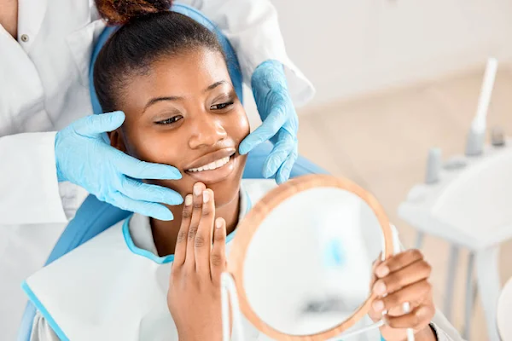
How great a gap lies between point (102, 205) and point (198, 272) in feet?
1.55

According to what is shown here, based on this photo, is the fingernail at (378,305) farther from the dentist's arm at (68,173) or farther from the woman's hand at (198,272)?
the dentist's arm at (68,173)

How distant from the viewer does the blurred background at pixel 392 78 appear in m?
2.74

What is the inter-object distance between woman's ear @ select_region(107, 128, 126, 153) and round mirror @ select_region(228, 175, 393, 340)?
53 centimetres

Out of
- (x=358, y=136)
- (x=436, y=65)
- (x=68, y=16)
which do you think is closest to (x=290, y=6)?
(x=358, y=136)

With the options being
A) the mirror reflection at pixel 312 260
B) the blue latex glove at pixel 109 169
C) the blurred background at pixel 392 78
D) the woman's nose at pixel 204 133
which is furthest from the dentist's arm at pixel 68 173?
the blurred background at pixel 392 78

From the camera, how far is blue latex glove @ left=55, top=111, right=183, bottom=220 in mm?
1133

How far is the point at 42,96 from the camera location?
1334 millimetres

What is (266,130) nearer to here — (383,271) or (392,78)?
(383,271)

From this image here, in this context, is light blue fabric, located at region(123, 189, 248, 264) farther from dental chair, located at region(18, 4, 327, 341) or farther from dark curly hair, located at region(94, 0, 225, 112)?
dark curly hair, located at region(94, 0, 225, 112)

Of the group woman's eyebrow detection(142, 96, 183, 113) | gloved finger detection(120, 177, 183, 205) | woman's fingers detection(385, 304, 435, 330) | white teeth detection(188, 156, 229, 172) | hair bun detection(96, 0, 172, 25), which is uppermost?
hair bun detection(96, 0, 172, 25)

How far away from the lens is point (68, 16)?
4.34 ft

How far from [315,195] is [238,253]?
126 millimetres

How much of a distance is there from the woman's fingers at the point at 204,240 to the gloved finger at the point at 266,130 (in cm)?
18

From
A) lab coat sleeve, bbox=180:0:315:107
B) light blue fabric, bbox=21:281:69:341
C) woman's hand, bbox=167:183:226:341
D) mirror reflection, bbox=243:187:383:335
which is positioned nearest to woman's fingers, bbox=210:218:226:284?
woman's hand, bbox=167:183:226:341
